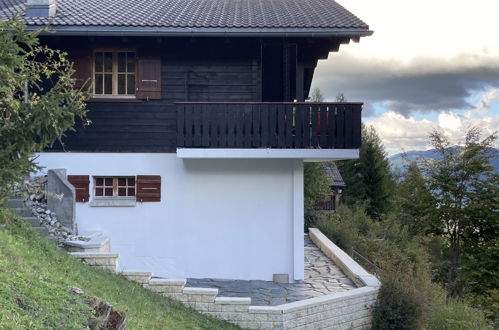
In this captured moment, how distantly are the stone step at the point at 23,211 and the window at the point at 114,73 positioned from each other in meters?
3.17

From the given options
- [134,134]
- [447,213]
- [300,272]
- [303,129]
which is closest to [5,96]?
[134,134]

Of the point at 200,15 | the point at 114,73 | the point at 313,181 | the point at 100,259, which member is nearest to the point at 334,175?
the point at 313,181

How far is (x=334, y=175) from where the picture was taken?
129 feet

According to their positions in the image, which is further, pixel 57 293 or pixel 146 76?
pixel 146 76

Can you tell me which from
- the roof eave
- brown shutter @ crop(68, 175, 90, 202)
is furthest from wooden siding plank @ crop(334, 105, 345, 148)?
brown shutter @ crop(68, 175, 90, 202)

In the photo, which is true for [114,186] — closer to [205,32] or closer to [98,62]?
[98,62]

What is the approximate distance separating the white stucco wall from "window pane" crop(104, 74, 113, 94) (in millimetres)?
1557

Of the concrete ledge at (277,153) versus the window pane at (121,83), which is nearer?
the concrete ledge at (277,153)

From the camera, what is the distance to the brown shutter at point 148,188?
11.6 metres

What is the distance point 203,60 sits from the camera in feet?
39.1

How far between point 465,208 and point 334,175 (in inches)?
861

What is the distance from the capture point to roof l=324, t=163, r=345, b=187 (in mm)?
37469

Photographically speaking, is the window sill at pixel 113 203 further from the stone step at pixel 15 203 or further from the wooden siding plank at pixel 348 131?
the wooden siding plank at pixel 348 131

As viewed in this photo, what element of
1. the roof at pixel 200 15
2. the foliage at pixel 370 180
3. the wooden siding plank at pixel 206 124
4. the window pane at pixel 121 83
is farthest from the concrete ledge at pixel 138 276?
the foliage at pixel 370 180
